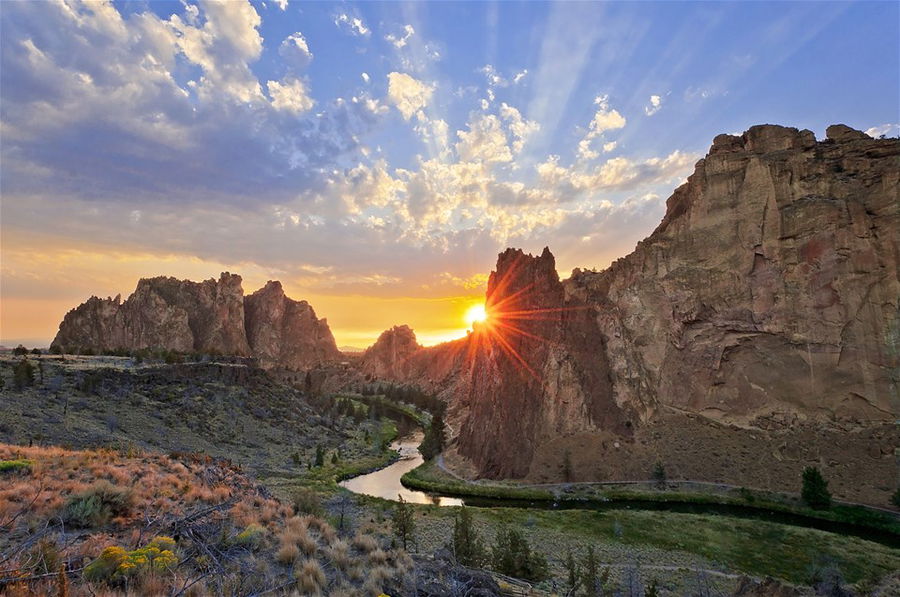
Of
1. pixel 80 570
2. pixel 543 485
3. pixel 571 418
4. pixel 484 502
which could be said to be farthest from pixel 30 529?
pixel 571 418

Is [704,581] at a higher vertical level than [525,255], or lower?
lower

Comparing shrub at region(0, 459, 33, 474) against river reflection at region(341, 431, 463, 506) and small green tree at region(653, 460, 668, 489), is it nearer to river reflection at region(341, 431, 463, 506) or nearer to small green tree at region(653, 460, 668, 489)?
river reflection at region(341, 431, 463, 506)

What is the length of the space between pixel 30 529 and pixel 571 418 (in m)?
53.4

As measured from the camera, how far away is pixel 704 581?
24938 mm

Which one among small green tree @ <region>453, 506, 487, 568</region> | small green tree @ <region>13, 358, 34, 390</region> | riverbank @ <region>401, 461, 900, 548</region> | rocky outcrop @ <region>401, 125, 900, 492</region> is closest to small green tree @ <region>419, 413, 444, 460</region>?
rocky outcrop @ <region>401, 125, 900, 492</region>

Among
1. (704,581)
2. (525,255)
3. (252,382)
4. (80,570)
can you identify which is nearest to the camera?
(80,570)

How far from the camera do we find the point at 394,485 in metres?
54.5

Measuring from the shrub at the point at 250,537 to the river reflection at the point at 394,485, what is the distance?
113ft

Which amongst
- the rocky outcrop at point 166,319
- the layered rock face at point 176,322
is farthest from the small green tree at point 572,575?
the rocky outcrop at point 166,319

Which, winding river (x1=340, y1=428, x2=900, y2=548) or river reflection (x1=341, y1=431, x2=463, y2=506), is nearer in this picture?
winding river (x1=340, y1=428, x2=900, y2=548)

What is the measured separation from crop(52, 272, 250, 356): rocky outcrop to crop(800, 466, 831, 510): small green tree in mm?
152288

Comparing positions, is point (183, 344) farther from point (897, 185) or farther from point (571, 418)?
point (897, 185)

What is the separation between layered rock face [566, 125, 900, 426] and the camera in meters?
49.8

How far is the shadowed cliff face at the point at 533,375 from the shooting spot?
56312 mm
